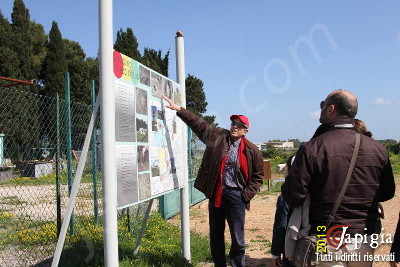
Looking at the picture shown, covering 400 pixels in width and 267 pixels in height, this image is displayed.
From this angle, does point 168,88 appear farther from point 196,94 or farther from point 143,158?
point 196,94

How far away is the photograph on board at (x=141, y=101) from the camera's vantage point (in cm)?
382

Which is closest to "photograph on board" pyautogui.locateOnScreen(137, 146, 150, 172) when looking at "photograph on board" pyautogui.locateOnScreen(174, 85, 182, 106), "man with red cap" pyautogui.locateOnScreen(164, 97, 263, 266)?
"man with red cap" pyautogui.locateOnScreen(164, 97, 263, 266)

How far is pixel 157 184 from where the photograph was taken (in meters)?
4.19

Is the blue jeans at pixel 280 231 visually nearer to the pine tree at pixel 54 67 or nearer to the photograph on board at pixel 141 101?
the photograph on board at pixel 141 101

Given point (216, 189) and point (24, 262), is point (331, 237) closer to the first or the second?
point (216, 189)

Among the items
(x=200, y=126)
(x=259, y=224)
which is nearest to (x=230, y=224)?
(x=200, y=126)

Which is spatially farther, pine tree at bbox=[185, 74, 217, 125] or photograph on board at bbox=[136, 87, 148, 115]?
pine tree at bbox=[185, 74, 217, 125]

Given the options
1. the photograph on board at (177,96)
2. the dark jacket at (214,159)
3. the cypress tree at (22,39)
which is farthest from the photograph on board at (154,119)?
the cypress tree at (22,39)

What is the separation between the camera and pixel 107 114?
3.15 m

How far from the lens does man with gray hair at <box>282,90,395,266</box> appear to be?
259 cm

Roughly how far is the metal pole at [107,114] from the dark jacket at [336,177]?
1.29 meters

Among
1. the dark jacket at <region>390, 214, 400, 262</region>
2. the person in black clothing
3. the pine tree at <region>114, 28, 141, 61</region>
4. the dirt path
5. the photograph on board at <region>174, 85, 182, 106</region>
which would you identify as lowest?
the dirt path

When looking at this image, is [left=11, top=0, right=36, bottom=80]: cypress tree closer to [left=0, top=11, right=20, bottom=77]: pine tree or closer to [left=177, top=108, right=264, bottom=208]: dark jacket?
[left=0, top=11, right=20, bottom=77]: pine tree

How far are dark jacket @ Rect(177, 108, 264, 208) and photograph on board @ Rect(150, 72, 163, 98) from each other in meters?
0.32
